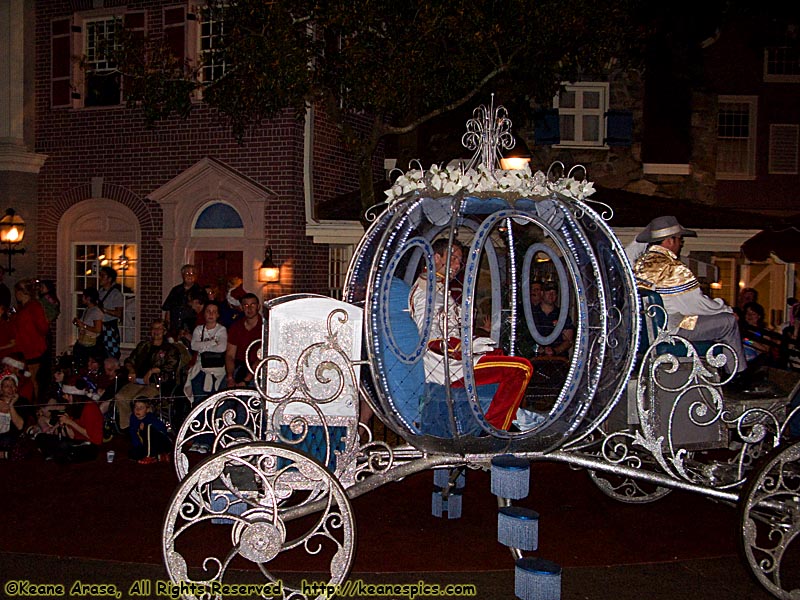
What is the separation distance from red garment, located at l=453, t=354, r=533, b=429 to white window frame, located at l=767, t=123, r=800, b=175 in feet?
61.0

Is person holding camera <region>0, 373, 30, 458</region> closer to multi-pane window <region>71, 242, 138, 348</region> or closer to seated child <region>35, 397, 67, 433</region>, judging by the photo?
seated child <region>35, 397, 67, 433</region>

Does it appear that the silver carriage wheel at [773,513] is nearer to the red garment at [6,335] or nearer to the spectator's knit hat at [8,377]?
the spectator's knit hat at [8,377]

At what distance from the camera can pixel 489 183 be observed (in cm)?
541

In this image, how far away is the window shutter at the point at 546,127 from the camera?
53.1ft

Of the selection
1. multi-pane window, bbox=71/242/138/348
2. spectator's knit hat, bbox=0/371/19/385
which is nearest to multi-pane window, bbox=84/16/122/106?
multi-pane window, bbox=71/242/138/348

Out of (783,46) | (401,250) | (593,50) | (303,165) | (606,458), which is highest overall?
(783,46)

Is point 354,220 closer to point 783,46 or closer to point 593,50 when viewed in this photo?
point 593,50

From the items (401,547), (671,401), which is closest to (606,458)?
(671,401)

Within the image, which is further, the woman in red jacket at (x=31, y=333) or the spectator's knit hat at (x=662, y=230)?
the woman in red jacket at (x=31, y=333)

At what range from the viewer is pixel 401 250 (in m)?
5.50

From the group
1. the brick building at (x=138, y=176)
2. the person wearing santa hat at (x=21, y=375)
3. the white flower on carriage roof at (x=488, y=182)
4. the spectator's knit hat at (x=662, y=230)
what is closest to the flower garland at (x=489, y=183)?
the white flower on carriage roof at (x=488, y=182)

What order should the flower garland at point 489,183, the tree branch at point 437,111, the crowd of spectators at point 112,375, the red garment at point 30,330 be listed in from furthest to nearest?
1. the tree branch at point 437,111
2. the red garment at point 30,330
3. the crowd of spectators at point 112,375
4. the flower garland at point 489,183

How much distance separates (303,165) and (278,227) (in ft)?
3.67

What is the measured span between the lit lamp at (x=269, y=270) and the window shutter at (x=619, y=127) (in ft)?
21.3
